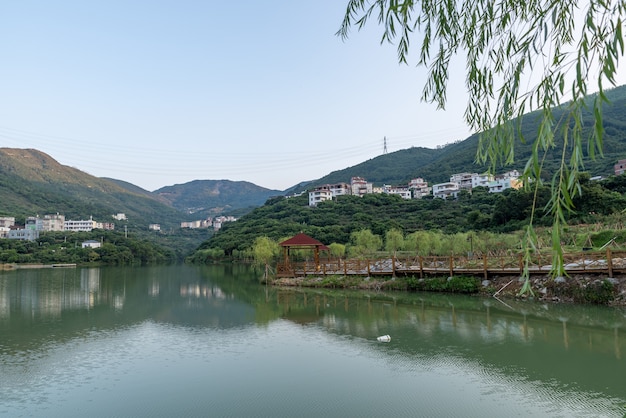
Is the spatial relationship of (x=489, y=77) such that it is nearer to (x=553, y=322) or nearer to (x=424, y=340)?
(x=424, y=340)

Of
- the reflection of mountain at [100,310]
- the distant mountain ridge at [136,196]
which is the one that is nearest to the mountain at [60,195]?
the distant mountain ridge at [136,196]

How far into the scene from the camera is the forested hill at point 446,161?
2197 inches

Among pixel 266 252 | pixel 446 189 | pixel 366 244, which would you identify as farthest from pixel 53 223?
pixel 366 244

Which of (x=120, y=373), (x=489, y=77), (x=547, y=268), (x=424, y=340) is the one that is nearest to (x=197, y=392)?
(x=120, y=373)

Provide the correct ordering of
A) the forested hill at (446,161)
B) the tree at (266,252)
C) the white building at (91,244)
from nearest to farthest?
1. the tree at (266,252)
2. the forested hill at (446,161)
3. the white building at (91,244)

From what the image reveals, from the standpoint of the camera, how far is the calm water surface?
17.6ft

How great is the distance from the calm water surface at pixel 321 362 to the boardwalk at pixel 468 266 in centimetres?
148

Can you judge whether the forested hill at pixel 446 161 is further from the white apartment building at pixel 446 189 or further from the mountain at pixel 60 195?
the mountain at pixel 60 195

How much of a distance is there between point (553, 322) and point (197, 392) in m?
8.21

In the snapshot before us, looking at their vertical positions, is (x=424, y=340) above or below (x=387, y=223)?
below

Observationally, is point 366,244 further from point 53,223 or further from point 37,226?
point 53,223

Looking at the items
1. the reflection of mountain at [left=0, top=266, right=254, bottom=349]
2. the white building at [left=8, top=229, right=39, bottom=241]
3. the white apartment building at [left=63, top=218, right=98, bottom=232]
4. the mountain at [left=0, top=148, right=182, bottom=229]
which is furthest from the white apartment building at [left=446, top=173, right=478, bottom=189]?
the mountain at [left=0, top=148, right=182, bottom=229]

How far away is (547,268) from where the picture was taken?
12703mm

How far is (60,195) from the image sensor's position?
4291 inches
